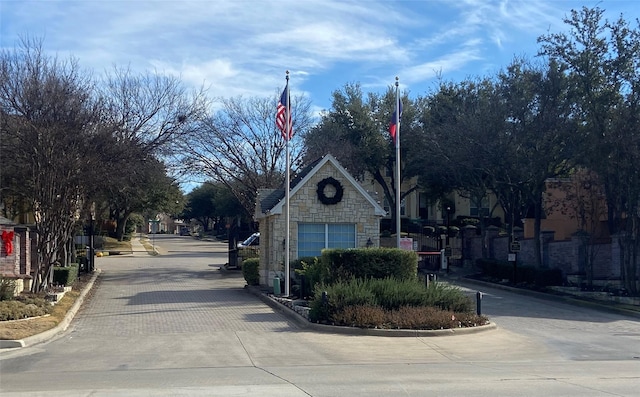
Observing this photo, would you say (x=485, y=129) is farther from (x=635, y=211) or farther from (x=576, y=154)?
(x=635, y=211)

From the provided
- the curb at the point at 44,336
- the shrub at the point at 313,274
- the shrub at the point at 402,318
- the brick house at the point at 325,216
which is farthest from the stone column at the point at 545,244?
the curb at the point at 44,336

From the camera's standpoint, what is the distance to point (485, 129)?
110 ft

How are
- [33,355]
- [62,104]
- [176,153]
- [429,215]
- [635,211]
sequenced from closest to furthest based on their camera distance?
[33,355] < [62,104] < [635,211] < [176,153] < [429,215]

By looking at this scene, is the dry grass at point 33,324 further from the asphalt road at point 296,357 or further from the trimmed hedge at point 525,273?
the trimmed hedge at point 525,273

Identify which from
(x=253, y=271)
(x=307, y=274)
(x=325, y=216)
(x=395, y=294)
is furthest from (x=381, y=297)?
(x=253, y=271)

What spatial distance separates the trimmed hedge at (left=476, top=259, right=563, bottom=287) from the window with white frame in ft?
30.0

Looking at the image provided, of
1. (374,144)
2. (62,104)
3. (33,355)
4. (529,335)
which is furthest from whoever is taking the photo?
(374,144)

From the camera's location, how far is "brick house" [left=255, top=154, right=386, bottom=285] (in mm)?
27766

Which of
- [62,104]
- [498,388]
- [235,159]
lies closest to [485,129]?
[235,159]

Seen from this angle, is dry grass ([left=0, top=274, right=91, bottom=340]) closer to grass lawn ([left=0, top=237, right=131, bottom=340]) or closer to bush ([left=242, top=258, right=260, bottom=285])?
grass lawn ([left=0, top=237, right=131, bottom=340])

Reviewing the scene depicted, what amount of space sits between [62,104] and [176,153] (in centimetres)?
1434

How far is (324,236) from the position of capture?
2814cm

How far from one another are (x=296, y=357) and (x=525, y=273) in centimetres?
2112

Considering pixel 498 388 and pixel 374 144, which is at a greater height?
pixel 374 144
